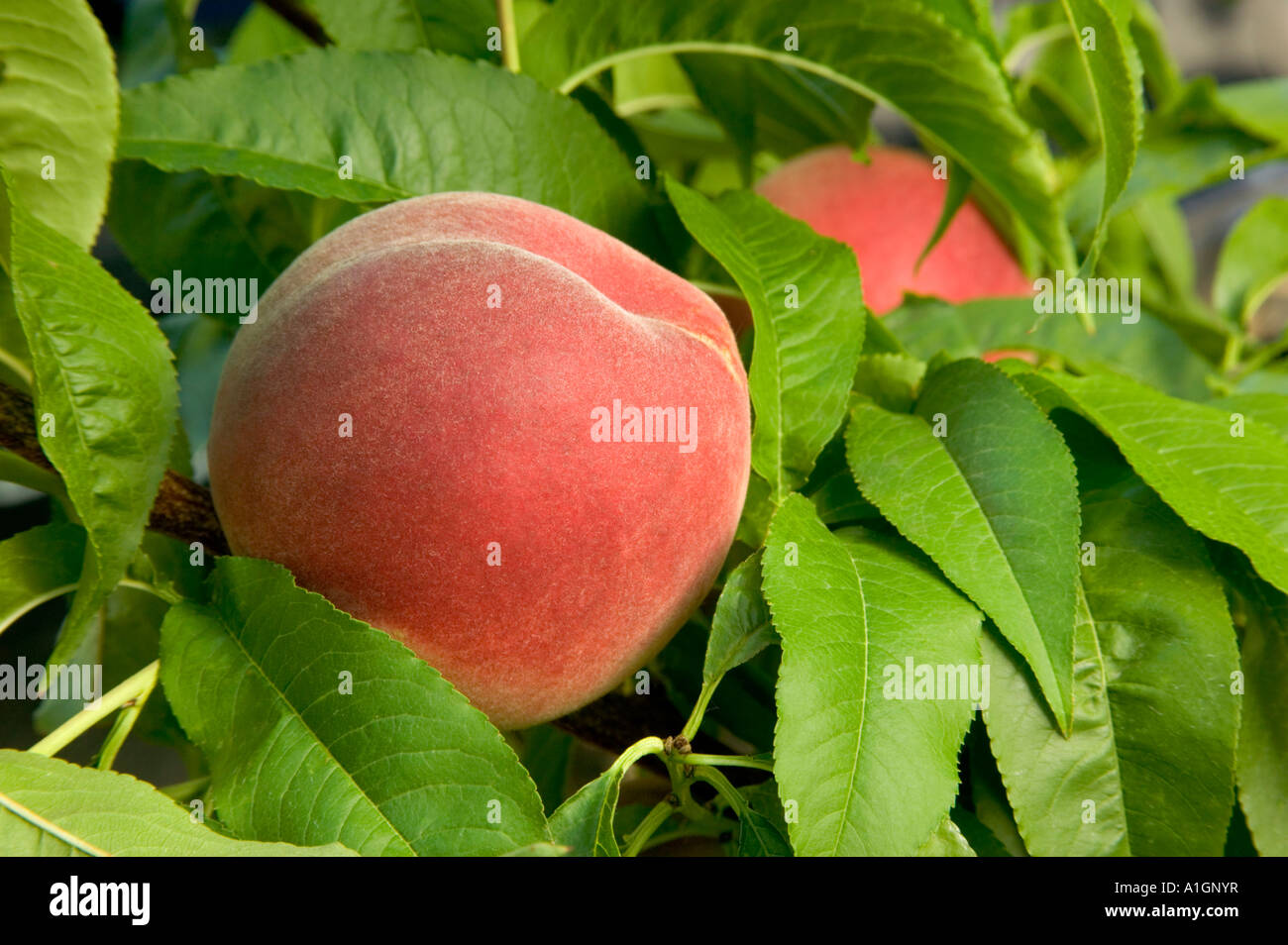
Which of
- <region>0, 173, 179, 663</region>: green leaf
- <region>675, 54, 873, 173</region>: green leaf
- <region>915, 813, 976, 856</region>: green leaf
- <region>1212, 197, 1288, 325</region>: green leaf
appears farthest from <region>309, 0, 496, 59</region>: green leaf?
<region>1212, 197, 1288, 325</region>: green leaf

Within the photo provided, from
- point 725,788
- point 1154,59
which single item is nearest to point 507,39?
point 725,788

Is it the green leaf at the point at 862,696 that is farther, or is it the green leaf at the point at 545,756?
the green leaf at the point at 545,756

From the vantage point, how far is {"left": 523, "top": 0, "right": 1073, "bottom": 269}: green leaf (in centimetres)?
53

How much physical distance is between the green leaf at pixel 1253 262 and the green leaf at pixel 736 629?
57 centimetres

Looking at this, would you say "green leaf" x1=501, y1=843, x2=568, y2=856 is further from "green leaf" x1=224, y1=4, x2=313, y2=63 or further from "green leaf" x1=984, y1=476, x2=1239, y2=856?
"green leaf" x1=224, y1=4, x2=313, y2=63

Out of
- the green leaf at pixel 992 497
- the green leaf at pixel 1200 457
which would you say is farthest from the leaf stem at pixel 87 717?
the green leaf at pixel 1200 457

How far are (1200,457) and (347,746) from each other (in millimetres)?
355

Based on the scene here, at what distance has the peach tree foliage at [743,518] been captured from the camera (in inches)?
14.2

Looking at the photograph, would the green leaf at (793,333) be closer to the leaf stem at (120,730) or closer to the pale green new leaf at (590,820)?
the pale green new leaf at (590,820)

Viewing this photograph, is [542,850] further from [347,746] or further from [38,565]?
[38,565]

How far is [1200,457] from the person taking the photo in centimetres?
45

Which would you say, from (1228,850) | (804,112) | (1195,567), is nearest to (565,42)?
(804,112)

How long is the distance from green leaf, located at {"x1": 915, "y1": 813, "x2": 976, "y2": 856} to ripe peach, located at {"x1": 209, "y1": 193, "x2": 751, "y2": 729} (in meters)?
0.12
